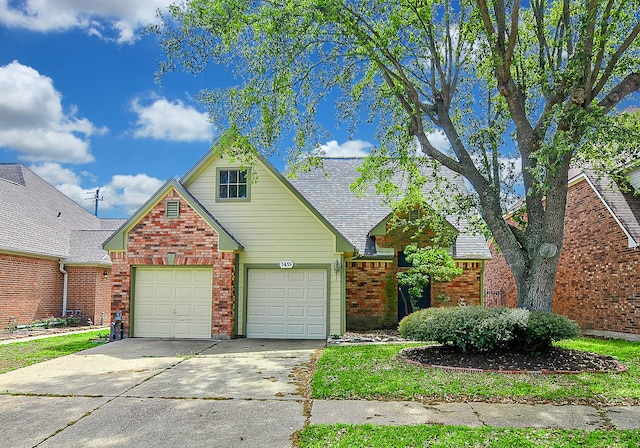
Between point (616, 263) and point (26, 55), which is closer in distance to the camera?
point (616, 263)

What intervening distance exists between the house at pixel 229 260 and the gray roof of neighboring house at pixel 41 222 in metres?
5.09

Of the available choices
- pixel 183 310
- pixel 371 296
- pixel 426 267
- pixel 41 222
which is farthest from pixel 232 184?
pixel 41 222

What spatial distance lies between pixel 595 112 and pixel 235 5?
25.3 ft

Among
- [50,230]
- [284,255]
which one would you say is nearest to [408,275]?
[284,255]

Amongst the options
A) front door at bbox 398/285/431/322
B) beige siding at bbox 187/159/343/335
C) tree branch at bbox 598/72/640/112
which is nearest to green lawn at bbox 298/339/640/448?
beige siding at bbox 187/159/343/335

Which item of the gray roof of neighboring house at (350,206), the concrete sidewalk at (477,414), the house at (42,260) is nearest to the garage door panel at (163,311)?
the house at (42,260)

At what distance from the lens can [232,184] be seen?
14859 millimetres

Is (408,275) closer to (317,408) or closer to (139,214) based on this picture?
(139,214)

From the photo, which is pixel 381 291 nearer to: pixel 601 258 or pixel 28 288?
pixel 601 258

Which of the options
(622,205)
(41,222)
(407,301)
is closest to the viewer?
(622,205)

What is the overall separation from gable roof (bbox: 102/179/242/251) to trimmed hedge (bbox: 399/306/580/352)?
579cm

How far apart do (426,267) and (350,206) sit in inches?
169

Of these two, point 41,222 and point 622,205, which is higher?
point 622,205

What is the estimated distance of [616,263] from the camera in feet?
49.6
